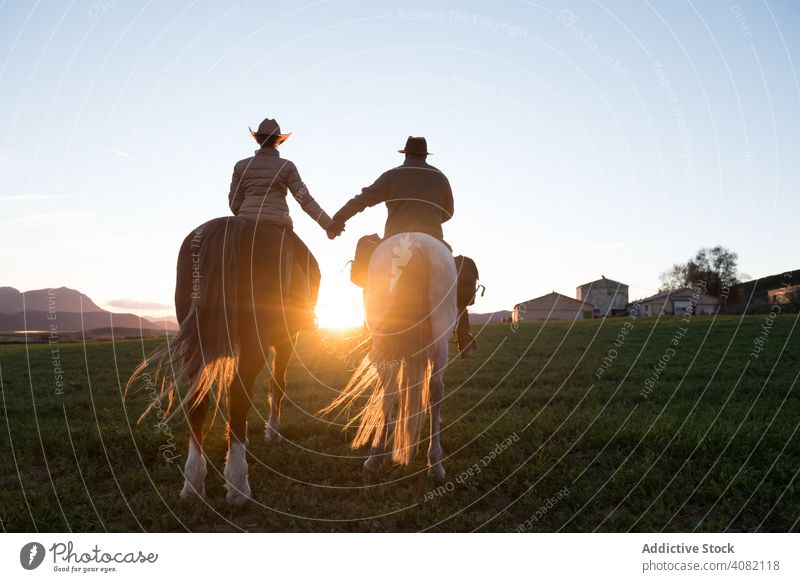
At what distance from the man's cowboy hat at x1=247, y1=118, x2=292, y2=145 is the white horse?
78.8 inches

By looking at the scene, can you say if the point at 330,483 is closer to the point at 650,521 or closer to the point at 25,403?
the point at 650,521

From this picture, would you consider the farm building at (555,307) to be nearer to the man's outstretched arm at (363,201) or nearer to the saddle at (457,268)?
the saddle at (457,268)

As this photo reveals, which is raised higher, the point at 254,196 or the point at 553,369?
the point at 254,196

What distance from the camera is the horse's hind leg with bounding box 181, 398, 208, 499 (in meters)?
5.83

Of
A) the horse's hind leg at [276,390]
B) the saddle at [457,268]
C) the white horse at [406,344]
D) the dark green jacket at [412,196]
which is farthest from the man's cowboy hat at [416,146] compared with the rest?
the horse's hind leg at [276,390]

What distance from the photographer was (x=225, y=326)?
19.6 ft

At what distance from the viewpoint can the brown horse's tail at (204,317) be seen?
5.84 metres

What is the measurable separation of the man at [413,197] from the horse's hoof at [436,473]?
242cm

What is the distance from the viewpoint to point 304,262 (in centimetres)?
750

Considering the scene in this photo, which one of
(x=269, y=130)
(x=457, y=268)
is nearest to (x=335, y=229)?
(x=269, y=130)

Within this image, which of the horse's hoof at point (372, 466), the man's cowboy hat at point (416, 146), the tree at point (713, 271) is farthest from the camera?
the tree at point (713, 271)

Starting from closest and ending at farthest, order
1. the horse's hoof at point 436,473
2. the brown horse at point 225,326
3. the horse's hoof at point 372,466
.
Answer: the brown horse at point 225,326, the horse's hoof at point 436,473, the horse's hoof at point 372,466
